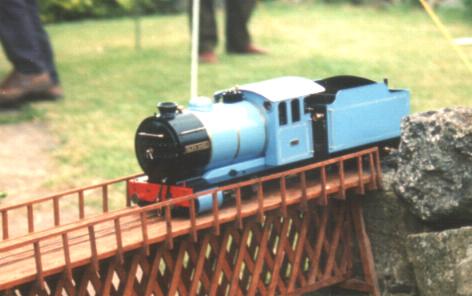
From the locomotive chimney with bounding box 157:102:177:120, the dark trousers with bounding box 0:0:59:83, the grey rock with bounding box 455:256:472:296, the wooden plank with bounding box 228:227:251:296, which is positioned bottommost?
the grey rock with bounding box 455:256:472:296

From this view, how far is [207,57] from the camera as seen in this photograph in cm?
2359

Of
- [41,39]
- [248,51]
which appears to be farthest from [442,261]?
[248,51]

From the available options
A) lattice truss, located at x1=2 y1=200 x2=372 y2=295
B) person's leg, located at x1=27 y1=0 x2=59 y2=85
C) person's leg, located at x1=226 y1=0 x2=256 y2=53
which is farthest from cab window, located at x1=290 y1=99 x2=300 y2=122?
person's leg, located at x1=226 y1=0 x2=256 y2=53

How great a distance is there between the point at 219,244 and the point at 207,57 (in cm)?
1108

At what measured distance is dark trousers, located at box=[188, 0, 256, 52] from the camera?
917 inches

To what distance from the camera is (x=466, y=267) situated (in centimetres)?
1352

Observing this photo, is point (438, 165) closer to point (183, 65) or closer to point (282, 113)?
point (282, 113)

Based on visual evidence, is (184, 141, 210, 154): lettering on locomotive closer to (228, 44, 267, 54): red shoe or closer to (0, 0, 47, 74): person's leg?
(0, 0, 47, 74): person's leg

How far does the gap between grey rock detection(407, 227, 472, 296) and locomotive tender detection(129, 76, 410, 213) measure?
1577mm

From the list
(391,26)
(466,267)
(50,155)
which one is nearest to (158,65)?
(50,155)

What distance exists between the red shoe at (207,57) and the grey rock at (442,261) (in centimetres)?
1026

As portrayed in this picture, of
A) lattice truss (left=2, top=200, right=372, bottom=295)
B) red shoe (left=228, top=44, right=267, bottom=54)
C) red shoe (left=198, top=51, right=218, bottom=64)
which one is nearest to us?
lattice truss (left=2, top=200, right=372, bottom=295)

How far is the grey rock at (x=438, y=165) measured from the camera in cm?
1352

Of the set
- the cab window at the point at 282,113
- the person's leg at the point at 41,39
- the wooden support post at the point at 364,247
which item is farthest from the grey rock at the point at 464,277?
the person's leg at the point at 41,39
